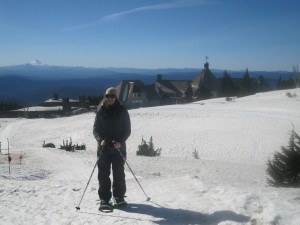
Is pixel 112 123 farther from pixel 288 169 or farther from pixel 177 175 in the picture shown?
pixel 177 175

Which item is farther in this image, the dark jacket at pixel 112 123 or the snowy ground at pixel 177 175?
the dark jacket at pixel 112 123

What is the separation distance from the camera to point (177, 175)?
1390 centimetres

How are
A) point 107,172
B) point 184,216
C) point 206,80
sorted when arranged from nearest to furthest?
1. point 184,216
2. point 107,172
3. point 206,80

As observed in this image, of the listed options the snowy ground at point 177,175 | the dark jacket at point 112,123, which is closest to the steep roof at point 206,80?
the snowy ground at point 177,175

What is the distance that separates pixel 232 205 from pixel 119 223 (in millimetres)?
2030

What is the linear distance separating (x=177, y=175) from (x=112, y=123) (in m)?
7.65

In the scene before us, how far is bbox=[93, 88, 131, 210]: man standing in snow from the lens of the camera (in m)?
6.80

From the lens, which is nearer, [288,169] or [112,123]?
[112,123]

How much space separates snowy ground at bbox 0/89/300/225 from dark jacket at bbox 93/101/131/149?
1.44 metres

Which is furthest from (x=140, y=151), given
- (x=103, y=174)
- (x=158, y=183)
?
(x=103, y=174)

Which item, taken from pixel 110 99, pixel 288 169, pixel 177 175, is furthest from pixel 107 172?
pixel 177 175

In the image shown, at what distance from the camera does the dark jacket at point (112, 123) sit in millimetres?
6809

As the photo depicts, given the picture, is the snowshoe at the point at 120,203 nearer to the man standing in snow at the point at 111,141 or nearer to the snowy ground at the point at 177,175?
the man standing in snow at the point at 111,141

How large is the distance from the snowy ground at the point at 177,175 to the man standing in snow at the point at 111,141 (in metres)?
0.39
